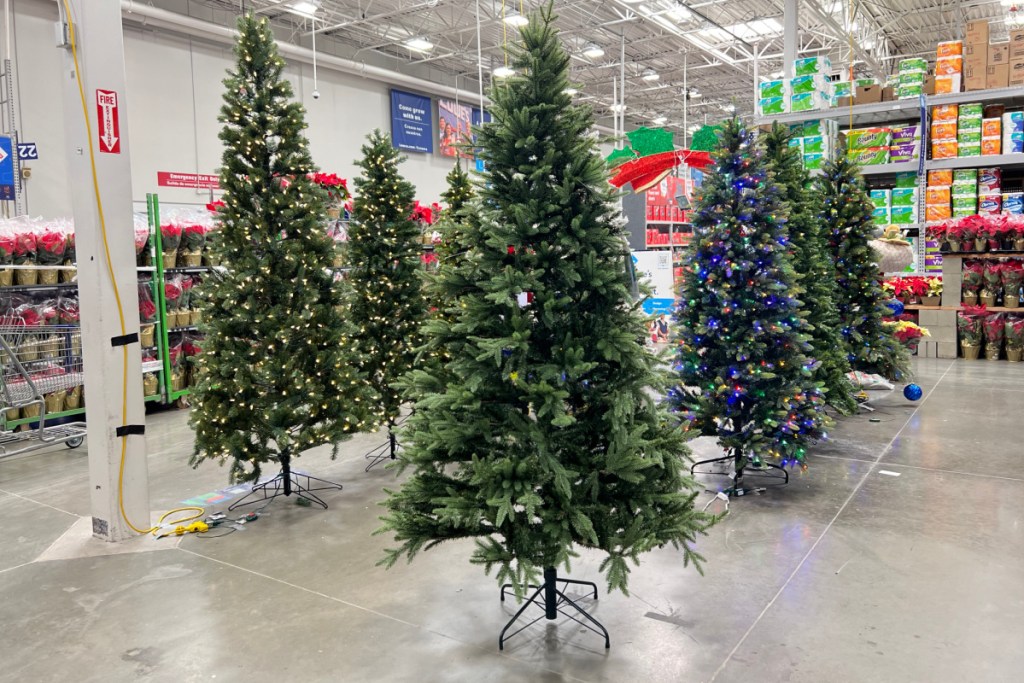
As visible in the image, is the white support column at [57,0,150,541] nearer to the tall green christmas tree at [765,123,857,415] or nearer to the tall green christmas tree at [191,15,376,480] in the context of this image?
the tall green christmas tree at [191,15,376,480]

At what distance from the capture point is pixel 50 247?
A: 275 inches

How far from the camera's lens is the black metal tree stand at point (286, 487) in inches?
191

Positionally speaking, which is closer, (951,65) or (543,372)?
(543,372)

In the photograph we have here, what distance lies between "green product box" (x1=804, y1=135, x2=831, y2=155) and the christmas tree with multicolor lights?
6.83m

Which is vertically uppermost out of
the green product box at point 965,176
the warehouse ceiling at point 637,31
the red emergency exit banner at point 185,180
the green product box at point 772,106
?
the warehouse ceiling at point 637,31

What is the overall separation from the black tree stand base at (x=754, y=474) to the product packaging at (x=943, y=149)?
23.0ft

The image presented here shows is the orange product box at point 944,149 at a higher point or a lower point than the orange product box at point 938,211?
higher

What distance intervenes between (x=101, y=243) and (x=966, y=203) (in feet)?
34.2

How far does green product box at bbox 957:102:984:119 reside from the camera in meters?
9.80

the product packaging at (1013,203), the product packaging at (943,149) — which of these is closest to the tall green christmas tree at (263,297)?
the product packaging at (943,149)

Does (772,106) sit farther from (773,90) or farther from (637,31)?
(637,31)

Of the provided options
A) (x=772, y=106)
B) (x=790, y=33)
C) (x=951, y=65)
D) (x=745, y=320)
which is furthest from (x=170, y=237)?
(x=951, y=65)

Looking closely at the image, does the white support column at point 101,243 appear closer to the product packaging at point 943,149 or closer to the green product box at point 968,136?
the product packaging at point 943,149

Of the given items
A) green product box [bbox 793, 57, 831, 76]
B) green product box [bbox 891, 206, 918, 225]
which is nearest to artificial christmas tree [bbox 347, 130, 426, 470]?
green product box [bbox 793, 57, 831, 76]
